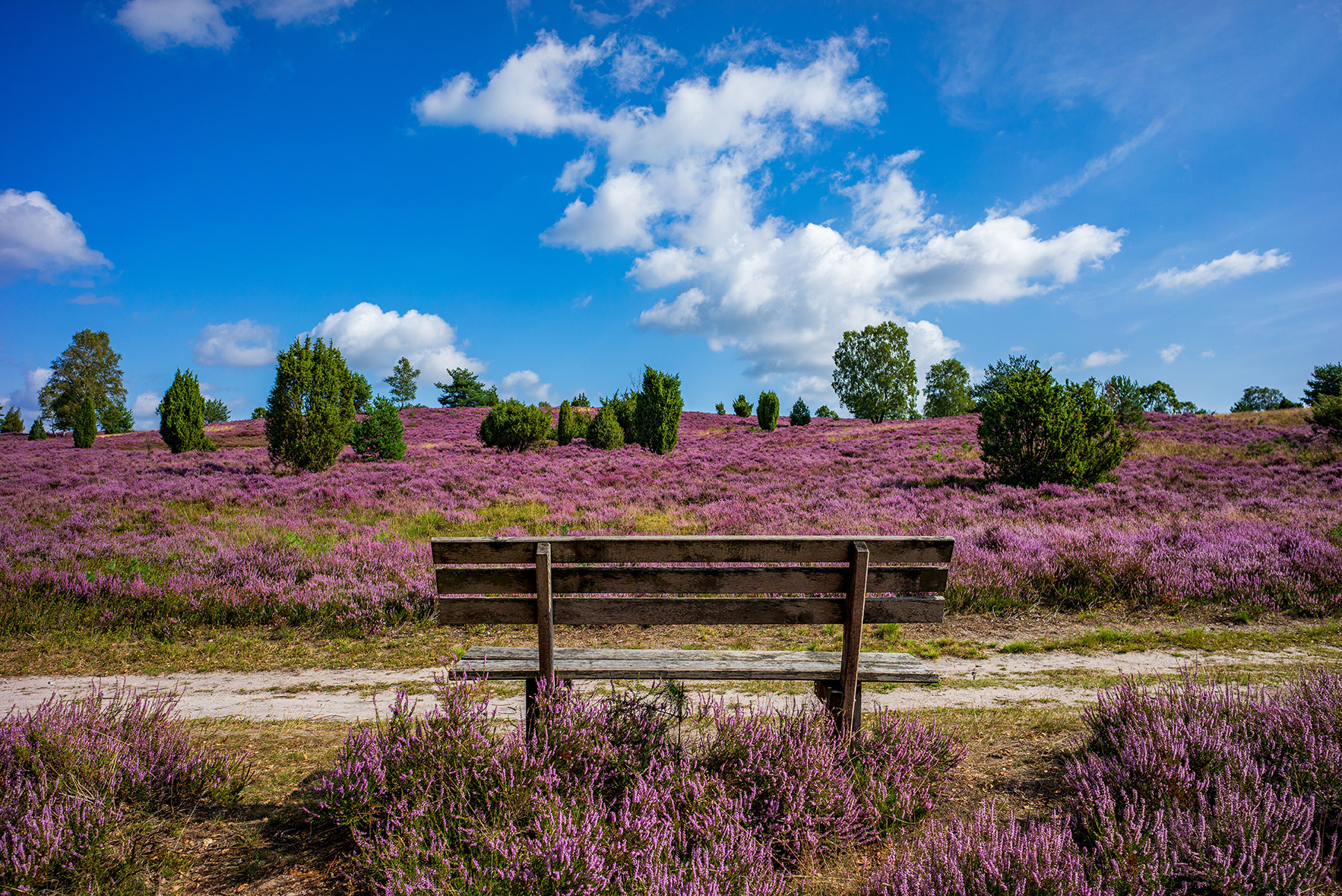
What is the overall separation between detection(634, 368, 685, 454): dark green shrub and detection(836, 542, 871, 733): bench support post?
82.5 feet

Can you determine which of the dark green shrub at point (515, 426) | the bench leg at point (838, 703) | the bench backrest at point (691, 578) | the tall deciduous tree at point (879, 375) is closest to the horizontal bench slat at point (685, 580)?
the bench backrest at point (691, 578)

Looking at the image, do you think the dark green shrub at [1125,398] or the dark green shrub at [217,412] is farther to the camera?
the dark green shrub at [217,412]

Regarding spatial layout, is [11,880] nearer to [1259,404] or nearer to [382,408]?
[382,408]

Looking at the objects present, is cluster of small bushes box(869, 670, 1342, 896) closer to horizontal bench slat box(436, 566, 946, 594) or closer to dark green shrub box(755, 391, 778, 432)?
horizontal bench slat box(436, 566, 946, 594)

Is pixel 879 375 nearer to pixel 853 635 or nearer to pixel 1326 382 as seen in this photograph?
pixel 1326 382

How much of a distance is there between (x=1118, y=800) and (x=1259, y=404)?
97.1 meters

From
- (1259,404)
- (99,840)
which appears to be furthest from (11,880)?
(1259,404)

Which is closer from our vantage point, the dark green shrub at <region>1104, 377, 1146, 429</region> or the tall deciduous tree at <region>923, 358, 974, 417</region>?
the dark green shrub at <region>1104, 377, 1146, 429</region>

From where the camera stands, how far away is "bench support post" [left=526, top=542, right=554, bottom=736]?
11.1 ft

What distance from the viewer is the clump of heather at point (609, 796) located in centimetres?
243

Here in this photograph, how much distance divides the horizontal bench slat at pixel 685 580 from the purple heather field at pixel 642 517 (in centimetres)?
446

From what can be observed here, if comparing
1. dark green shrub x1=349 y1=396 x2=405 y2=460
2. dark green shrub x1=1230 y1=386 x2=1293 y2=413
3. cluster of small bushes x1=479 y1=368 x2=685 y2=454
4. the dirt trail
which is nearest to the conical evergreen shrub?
cluster of small bushes x1=479 y1=368 x2=685 y2=454

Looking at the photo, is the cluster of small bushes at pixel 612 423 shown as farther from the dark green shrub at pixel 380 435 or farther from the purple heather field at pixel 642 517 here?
the dark green shrub at pixel 380 435

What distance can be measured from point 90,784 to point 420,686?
264 cm
